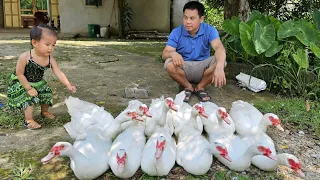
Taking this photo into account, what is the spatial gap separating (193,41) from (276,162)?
6.63 feet

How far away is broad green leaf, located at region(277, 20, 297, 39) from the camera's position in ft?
13.7

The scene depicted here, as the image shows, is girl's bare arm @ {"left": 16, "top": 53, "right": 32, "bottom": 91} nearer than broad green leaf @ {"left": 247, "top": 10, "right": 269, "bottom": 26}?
Yes

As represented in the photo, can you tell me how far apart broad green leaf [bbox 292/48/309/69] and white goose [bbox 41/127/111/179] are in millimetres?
2651

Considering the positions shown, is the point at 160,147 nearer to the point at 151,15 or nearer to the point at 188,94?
the point at 188,94

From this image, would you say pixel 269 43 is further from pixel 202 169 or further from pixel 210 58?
pixel 202 169

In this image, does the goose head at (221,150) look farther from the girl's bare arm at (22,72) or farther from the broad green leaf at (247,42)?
the broad green leaf at (247,42)

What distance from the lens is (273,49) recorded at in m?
4.17

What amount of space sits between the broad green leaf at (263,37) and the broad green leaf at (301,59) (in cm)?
39

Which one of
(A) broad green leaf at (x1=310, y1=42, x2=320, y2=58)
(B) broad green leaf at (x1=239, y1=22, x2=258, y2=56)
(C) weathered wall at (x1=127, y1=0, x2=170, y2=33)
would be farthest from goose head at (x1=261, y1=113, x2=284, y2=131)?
(C) weathered wall at (x1=127, y1=0, x2=170, y2=33)

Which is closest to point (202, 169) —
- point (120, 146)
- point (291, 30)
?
point (120, 146)

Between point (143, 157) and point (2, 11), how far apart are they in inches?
691

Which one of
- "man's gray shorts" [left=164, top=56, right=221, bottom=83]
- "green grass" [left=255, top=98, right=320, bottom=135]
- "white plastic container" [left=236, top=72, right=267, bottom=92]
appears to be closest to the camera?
"green grass" [left=255, top=98, right=320, bottom=135]

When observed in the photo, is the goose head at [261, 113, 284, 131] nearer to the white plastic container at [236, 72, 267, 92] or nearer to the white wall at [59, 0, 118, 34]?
the white plastic container at [236, 72, 267, 92]

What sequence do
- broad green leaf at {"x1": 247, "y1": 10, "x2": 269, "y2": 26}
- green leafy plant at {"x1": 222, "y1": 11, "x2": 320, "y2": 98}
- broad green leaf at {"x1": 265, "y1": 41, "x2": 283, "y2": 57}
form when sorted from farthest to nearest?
broad green leaf at {"x1": 247, "y1": 10, "x2": 269, "y2": 26}, broad green leaf at {"x1": 265, "y1": 41, "x2": 283, "y2": 57}, green leafy plant at {"x1": 222, "y1": 11, "x2": 320, "y2": 98}
